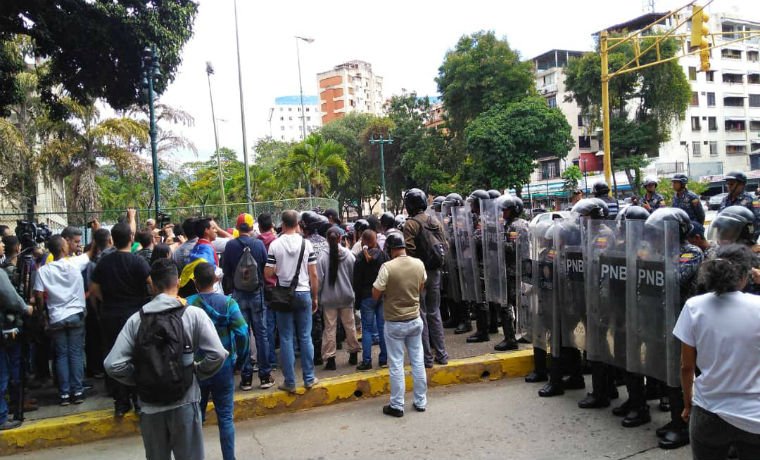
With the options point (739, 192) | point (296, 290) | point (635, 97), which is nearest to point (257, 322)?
point (296, 290)

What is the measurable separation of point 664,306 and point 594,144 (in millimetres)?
57468

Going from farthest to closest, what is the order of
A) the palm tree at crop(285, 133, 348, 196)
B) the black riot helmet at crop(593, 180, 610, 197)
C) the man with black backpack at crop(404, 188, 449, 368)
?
the palm tree at crop(285, 133, 348, 196) → the black riot helmet at crop(593, 180, 610, 197) → the man with black backpack at crop(404, 188, 449, 368)

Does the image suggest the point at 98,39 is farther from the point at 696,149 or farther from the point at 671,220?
the point at 696,149

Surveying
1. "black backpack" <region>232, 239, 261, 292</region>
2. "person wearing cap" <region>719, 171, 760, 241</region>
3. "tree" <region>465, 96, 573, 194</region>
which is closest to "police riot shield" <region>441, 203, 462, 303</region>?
"black backpack" <region>232, 239, 261, 292</region>

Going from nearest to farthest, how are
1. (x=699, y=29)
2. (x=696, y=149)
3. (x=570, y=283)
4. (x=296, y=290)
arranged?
(x=570, y=283), (x=296, y=290), (x=699, y=29), (x=696, y=149)

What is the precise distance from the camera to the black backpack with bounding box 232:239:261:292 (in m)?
5.85

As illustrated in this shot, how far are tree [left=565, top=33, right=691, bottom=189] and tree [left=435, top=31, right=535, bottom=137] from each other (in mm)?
6205

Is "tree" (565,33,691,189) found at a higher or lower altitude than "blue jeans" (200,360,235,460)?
higher

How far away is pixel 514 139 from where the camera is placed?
104 ft

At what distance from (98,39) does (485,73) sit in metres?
26.5

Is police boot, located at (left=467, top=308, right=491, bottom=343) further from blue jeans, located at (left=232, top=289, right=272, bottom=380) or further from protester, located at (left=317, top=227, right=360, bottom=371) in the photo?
blue jeans, located at (left=232, top=289, right=272, bottom=380)

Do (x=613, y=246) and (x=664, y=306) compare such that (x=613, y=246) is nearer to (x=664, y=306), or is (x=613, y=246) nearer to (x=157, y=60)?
(x=664, y=306)

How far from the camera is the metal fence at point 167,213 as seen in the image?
493 inches

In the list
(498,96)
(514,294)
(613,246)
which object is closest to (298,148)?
(498,96)
